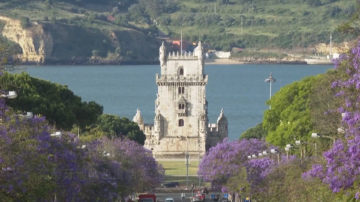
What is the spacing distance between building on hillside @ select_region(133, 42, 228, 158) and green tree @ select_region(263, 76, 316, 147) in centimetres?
4625

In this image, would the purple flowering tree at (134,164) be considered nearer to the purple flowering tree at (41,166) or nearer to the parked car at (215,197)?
the parked car at (215,197)

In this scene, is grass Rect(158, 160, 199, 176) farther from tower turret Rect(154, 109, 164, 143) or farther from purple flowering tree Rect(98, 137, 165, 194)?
purple flowering tree Rect(98, 137, 165, 194)

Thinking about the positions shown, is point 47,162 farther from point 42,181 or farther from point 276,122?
point 276,122

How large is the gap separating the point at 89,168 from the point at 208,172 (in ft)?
110

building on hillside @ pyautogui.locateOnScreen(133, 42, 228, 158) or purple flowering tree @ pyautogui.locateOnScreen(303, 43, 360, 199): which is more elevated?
purple flowering tree @ pyautogui.locateOnScreen(303, 43, 360, 199)

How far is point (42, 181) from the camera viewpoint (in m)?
47.8

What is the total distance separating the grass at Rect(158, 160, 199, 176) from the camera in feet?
398

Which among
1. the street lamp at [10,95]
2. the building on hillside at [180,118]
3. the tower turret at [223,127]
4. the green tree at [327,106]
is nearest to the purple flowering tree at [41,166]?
the street lamp at [10,95]

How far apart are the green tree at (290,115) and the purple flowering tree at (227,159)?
137 cm

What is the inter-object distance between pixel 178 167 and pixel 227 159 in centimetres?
3754

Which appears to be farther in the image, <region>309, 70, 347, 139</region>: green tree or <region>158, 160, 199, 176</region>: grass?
<region>158, 160, 199, 176</region>: grass

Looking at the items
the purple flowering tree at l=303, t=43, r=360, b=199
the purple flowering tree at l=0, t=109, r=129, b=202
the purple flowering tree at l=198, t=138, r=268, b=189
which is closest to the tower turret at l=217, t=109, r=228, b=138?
the purple flowering tree at l=198, t=138, r=268, b=189

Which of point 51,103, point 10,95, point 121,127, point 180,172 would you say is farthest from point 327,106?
point 121,127

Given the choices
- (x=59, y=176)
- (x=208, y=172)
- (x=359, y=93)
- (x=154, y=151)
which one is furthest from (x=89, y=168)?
(x=154, y=151)
